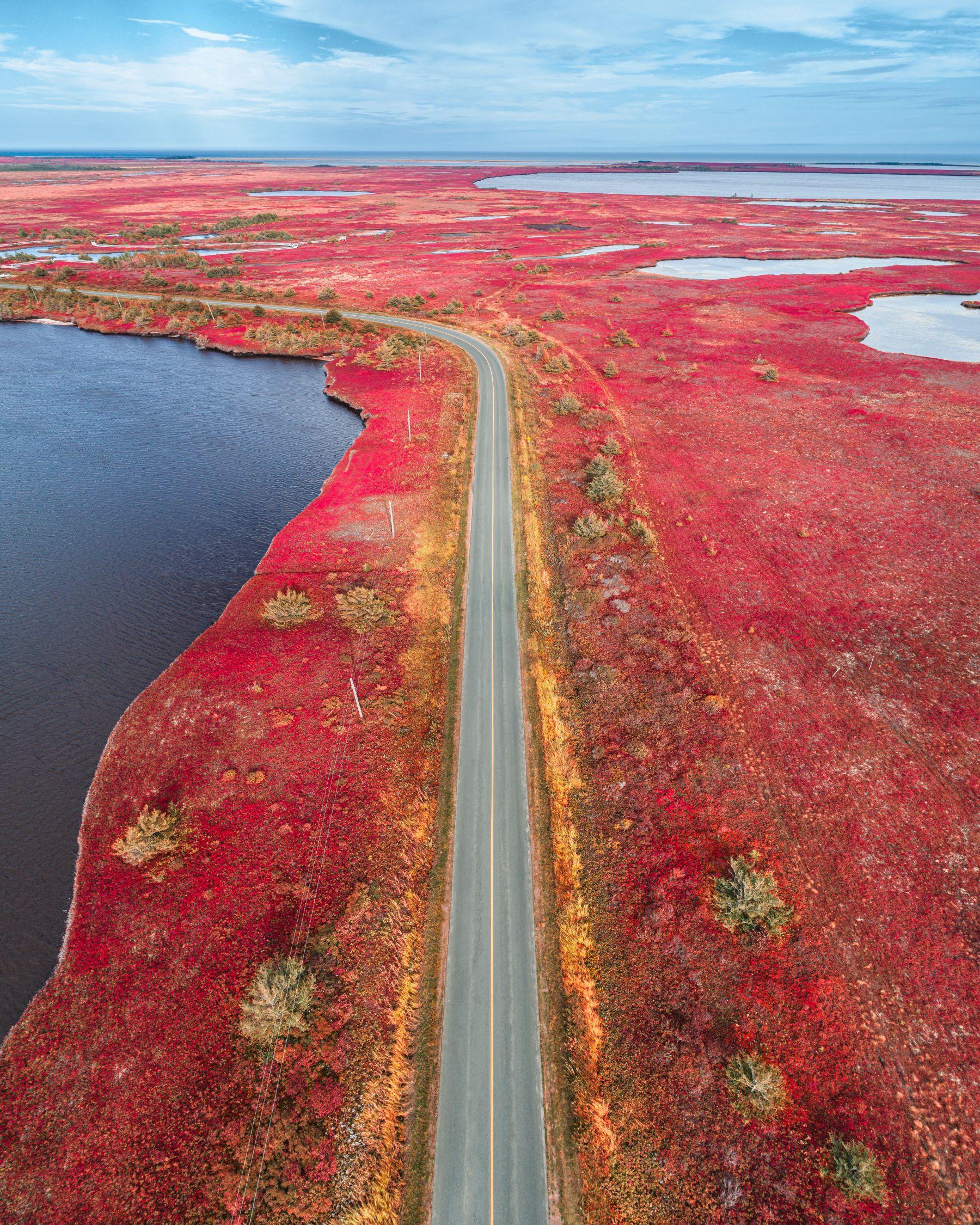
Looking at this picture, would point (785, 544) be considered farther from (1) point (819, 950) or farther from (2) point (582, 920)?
(2) point (582, 920)

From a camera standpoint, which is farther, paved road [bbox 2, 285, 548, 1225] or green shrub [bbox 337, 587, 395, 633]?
green shrub [bbox 337, 587, 395, 633]

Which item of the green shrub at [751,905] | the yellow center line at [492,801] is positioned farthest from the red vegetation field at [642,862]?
the yellow center line at [492,801]

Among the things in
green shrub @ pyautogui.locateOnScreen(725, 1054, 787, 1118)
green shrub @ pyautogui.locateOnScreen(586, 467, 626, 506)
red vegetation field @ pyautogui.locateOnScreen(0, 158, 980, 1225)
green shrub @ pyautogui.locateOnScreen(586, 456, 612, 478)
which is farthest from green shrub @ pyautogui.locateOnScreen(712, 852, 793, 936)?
green shrub @ pyautogui.locateOnScreen(586, 456, 612, 478)

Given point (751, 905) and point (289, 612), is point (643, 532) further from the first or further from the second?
point (751, 905)

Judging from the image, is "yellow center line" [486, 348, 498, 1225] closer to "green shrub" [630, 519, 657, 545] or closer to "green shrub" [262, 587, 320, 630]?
"green shrub" [630, 519, 657, 545]

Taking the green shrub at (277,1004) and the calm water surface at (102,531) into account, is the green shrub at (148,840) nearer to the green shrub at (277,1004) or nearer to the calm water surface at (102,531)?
the calm water surface at (102,531)

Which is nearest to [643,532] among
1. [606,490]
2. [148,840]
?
[606,490]

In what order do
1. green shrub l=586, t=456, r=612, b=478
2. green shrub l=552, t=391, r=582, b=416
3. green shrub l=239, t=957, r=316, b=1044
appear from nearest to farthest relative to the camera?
green shrub l=239, t=957, r=316, b=1044 < green shrub l=586, t=456, r=612, b=478 < green shrub l=552, t=391, r=582, b=416
